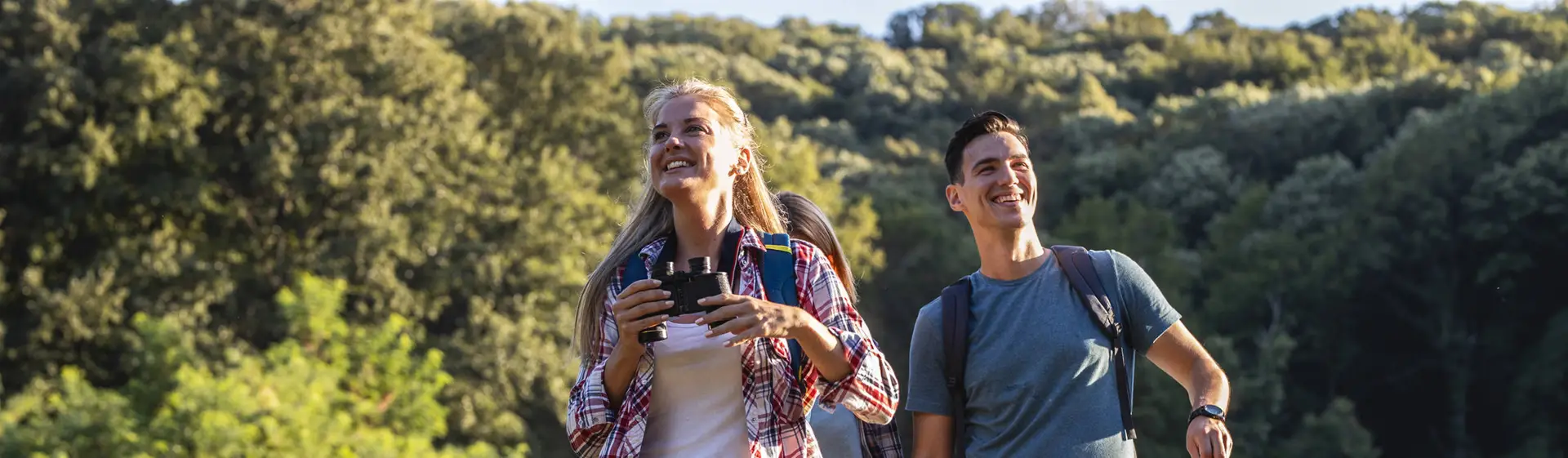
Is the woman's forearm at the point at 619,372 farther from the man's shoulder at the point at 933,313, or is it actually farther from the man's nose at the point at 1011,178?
the man's nose at the point at 1011,178

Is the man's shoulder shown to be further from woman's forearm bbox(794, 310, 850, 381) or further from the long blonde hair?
woman's forearm bbox(794, 310, 850, 381)

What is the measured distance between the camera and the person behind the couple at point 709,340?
12.2ft

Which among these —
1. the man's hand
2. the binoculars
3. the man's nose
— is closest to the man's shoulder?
the man's nose

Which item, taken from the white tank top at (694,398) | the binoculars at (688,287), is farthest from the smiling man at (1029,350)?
the binoculars at (688,287)

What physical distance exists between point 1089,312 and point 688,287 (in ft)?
4.06

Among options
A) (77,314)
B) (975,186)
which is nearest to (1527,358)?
(77,314)

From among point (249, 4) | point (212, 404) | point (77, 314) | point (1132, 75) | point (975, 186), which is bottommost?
point (975, 186)

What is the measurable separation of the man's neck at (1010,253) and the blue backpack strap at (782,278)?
73cm

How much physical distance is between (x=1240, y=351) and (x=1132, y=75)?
41919 mm

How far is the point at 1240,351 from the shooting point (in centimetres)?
4222

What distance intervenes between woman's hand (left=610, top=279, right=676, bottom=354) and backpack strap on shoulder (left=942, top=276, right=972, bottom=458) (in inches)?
41.3

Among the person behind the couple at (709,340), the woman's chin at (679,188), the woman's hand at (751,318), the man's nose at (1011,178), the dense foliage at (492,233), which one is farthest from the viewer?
the dense foliage at (492,233)

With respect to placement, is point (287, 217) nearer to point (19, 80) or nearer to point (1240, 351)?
point (19, 80)

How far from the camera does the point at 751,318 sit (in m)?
3.59
